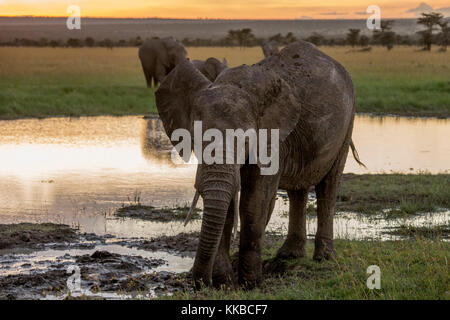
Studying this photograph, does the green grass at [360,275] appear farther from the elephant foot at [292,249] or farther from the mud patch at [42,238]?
the mud patch at [42,238]

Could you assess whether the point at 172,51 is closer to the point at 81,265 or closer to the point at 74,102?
the point at 74,102

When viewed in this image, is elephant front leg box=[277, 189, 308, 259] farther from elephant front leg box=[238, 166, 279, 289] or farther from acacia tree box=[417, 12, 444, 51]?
acacia tree box=[417, 12, 444, 51]

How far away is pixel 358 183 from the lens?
12.0m

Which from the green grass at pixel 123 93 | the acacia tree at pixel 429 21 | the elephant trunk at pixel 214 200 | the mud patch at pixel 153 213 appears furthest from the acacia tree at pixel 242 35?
the elephant trunk at pixel 214 200

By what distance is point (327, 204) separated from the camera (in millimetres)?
7918

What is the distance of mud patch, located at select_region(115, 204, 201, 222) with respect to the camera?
10.0 m

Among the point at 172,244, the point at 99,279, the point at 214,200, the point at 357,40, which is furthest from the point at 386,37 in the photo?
the point at 214,200

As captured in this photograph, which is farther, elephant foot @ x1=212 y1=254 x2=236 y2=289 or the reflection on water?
the reflection on water

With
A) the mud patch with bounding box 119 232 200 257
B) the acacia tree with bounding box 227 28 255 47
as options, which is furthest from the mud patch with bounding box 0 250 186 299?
the acacia tree with bounding box 227 28 255 47

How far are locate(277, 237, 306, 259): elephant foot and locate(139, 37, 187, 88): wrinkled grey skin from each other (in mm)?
20753

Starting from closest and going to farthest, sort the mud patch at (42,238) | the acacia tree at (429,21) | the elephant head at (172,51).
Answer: the mud patch at (42,238), the elephant head at (172,51), the acacia tree at (429,21)

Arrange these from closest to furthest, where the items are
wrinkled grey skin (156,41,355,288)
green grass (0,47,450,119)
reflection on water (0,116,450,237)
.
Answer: wrinkled grey skin (156,41,355,288), reflection on water (0,116,450,237), green grass (0,47,450,119)

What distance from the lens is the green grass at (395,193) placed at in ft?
34.4

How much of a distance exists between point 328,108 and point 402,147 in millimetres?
9667
